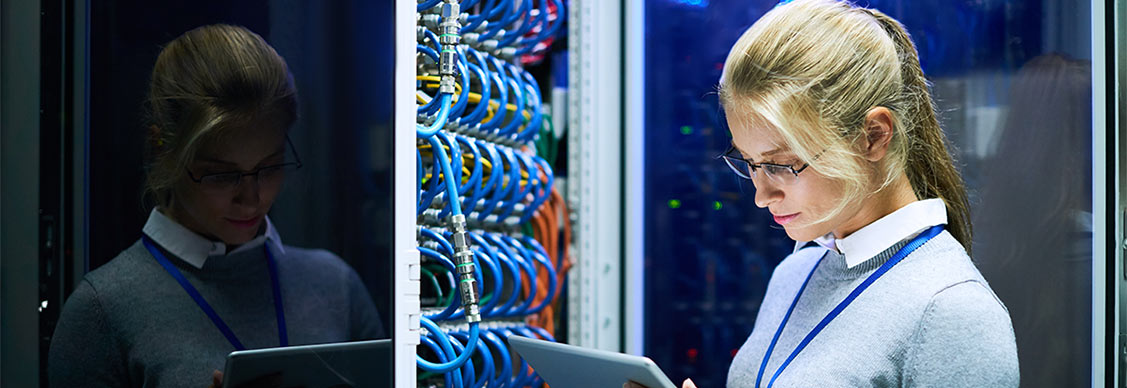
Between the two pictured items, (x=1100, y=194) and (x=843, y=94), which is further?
(x=1100, y=194)

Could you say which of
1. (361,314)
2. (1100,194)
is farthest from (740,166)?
(361,314)

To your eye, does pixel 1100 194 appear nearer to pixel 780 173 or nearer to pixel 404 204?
pixel 780 173

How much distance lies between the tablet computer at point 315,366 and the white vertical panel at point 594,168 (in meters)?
1.06

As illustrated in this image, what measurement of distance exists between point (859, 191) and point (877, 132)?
88 millimetres

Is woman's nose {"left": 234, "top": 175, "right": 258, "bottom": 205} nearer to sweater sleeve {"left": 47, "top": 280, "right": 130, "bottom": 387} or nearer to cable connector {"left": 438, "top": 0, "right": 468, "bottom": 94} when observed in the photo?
sweater sleeve {"left": 47, "top": 280, "right": 130, "bottom": 387}

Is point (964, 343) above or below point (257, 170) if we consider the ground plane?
below

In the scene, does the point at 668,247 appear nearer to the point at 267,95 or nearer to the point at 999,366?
the point at 999,366

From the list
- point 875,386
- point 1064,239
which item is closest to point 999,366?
point 875,386

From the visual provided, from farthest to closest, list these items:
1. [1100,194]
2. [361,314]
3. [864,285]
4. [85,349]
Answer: [1100,194] → [864,285] → [361,314] → [85,349]

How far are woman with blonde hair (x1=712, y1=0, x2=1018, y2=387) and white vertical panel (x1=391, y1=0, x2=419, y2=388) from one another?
1.63 ft

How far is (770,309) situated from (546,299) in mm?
713

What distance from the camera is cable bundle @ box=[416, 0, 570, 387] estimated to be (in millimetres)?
1549

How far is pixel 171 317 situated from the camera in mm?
1019

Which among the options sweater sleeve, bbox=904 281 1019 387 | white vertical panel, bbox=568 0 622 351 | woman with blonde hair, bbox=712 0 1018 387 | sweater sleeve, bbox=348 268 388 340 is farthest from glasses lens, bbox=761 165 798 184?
white vertical panel, bbox=568 0 622 351
